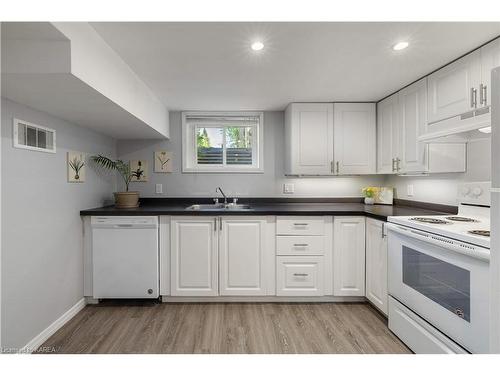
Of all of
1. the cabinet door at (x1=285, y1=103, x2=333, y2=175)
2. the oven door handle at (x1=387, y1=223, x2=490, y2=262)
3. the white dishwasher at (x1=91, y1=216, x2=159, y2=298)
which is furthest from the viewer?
A: the cabinet door at (x1=285, y1=103, x2=333, y2=175)

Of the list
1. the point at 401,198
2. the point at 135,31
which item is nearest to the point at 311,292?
the point at 401,198

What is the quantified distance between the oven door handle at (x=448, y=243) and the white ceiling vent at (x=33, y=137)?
8.67 ft

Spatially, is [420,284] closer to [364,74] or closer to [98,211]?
[364,74]

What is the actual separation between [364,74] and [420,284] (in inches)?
63.9

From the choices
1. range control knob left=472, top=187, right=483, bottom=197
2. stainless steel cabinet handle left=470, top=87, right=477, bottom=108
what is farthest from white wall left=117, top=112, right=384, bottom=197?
stainless steel cabinet handle left=470, top=87, right=477, bottom=108

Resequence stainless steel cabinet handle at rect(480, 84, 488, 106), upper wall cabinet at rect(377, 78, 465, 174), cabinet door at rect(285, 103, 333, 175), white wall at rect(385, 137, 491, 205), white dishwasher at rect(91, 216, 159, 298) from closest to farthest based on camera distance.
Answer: stainless steel cabinet handle at rect(480, 84, 488, 106) → white wall at rect(385, 137, 491, 205) → upper wall cabinet at rect(377, 78, 465, 174) → white dishwasher at rect(91, 216, 159, 298) → cabinet door at rect(285, 103, 333, 175)

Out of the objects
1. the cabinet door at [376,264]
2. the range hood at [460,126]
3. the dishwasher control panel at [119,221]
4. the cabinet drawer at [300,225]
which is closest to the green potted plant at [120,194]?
the dishwasher control panel at [119,221]

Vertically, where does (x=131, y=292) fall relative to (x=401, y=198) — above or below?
below

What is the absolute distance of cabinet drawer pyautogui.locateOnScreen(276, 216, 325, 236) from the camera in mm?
2359

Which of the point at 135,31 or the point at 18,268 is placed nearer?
the point at 135,31

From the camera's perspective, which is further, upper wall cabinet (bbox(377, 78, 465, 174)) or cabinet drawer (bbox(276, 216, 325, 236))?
cabinet drawer (bbox(276, 216, 325, 236))

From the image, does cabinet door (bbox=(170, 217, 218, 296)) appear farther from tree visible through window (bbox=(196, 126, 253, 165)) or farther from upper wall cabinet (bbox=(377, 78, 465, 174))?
upper wall cabinet (bbox=(377, 78, 465, 174))

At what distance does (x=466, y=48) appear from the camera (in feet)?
5.28

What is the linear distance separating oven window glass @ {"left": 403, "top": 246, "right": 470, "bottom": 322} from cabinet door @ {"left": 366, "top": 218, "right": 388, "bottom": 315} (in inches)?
12.7
